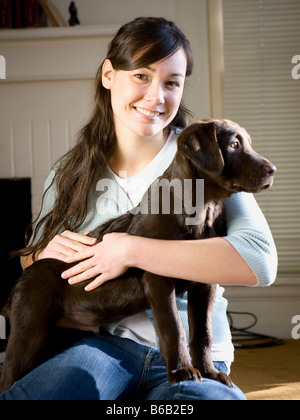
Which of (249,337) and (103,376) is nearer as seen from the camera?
(103,376)

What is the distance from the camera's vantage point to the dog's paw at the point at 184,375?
3.97ft

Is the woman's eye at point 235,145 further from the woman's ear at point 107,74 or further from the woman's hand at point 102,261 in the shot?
the woman's ear at point 107,74

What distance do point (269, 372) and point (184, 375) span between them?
188 centimetres

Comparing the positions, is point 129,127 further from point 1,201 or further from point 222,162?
point 1,201

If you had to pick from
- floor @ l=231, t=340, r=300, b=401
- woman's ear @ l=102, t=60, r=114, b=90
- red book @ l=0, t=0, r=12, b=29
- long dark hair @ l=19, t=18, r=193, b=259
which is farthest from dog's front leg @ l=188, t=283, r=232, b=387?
red book @ l=0, t=0, r=12, b=29

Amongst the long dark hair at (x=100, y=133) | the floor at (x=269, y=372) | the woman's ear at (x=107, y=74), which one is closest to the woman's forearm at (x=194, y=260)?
the long dark hair at (x=100, y=133)

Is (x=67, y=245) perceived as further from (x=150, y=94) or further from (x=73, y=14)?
(x=73, y=14)

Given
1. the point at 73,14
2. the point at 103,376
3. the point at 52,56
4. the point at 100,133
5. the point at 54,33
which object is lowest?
the point at 103,376

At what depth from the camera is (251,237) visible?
137 centimetres

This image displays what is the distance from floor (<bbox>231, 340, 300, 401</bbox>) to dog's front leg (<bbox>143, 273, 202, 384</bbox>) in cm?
137

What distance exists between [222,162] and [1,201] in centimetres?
271

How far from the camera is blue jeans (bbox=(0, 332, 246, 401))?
1322 mm

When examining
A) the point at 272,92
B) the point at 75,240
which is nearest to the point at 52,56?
the point at 272,92

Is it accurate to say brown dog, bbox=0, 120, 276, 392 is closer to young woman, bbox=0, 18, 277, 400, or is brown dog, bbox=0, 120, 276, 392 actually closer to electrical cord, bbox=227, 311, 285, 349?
young woman, bbox=0, 18, 277, 400
